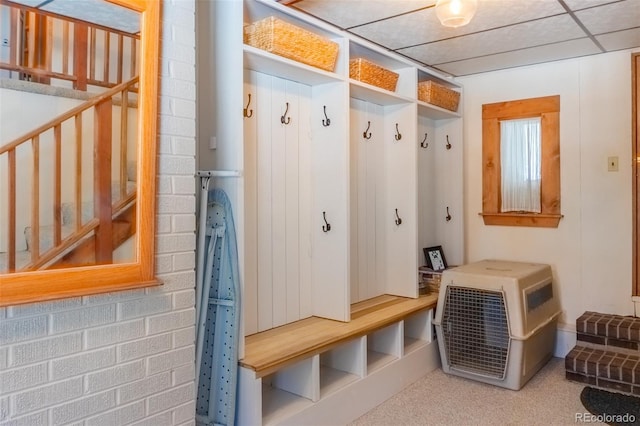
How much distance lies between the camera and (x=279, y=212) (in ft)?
9.03

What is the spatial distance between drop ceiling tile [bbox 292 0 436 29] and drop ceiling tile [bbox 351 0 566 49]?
88mm

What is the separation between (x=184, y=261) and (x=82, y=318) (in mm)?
426

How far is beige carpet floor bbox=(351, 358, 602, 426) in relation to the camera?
2656mm

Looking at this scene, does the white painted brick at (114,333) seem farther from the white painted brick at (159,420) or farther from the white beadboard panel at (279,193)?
the white beadboard panel at (279,193)

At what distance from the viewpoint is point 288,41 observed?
2439mm

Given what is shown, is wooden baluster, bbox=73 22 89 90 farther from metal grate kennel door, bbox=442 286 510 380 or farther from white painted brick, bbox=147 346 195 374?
metal grate kennel door, bbox=442 286 510 380

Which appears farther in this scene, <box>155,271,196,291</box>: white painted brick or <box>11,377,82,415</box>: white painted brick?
<box>155,271,196,291</box>: white painted brick

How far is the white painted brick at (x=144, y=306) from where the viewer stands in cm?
172

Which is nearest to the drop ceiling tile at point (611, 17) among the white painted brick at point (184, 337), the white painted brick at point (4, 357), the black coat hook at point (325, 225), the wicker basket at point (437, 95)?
the wicker basket at point (437, 95)

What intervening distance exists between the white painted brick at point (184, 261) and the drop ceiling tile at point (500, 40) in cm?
216

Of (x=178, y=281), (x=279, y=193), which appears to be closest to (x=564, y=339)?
(x=279, y=193)

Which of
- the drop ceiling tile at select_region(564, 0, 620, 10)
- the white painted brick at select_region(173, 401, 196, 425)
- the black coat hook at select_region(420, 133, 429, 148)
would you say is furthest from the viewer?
the black coat hook at select_region(420, 133, 429, 148)

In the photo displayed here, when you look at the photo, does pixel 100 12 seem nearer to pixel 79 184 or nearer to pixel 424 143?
pixel 79 184

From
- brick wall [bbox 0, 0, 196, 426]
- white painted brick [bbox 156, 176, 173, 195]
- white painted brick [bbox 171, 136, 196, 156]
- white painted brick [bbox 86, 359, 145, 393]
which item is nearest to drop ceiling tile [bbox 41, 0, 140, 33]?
brick wall [bbox 0, 0, 196, 426]
